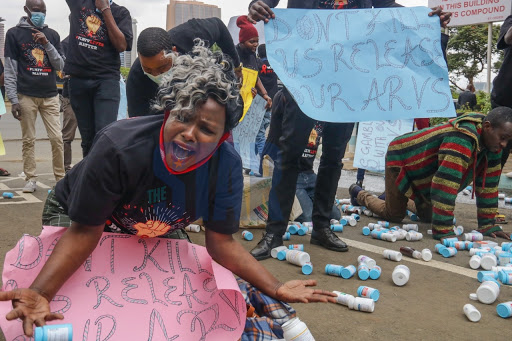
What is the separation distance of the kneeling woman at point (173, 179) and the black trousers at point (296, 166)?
146 centimetres

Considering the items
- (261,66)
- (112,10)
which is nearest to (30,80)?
(112,10)

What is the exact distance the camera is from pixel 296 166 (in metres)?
3.91

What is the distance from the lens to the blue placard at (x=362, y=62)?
375 cm

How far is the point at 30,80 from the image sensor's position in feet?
20.5


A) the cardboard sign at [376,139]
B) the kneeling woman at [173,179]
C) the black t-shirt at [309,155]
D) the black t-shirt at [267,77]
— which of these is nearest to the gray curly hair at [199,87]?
the kneeling woman at [173,179]

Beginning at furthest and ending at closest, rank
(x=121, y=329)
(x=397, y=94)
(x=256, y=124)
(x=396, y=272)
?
1. (x=256, y=124)
2. (x=397, y=94)
3. (x=396, y=272)
4. (x=121, y=329)

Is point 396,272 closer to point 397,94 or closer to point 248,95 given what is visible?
point 397,94

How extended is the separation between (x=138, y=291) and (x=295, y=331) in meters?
0.72

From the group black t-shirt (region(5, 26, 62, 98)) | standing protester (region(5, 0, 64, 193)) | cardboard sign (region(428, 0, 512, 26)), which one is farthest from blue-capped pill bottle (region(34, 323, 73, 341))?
cardboard sign (region(428, 0, 512, 26))

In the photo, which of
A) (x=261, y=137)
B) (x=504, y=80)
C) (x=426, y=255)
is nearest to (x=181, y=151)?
(x=426, y=255)

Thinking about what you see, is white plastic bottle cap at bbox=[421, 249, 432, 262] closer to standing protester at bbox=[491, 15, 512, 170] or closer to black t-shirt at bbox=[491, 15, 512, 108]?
standing protester at bbox=[491, 15, 512, 170]

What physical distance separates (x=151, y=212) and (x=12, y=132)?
1357cm

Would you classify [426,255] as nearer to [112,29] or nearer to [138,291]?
[138,291]

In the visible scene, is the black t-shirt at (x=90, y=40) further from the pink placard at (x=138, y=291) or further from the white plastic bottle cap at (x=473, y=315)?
the white plastic bottle cap at (x=473, y=315)
